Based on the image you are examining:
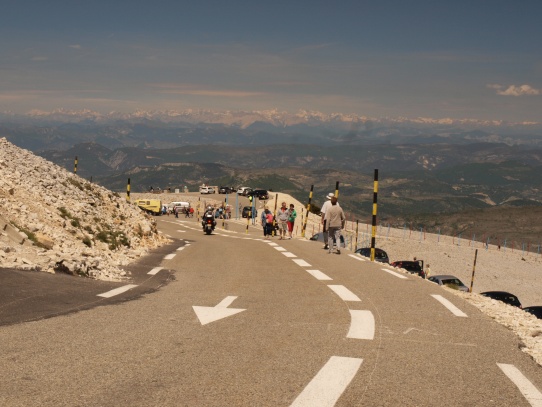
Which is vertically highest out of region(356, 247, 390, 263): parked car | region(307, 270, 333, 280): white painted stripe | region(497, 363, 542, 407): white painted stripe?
region(497, 363, 542, 407): white painted stripe

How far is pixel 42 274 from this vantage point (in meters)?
10.1

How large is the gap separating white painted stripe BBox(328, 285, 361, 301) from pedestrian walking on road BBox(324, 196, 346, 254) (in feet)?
25.1

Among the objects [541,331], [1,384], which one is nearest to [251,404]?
[1,384]

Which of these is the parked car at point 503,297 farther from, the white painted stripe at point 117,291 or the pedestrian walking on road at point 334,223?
the white painted stripe at point 117,291

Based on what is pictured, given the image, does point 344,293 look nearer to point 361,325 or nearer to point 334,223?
point 361,325

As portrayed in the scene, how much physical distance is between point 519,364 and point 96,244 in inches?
533

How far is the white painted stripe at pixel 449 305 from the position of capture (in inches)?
333

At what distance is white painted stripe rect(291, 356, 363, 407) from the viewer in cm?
438

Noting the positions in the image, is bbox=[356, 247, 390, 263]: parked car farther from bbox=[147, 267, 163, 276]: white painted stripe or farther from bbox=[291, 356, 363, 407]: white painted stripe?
bbox=[291, 356, 363, 407]: white painted stripe

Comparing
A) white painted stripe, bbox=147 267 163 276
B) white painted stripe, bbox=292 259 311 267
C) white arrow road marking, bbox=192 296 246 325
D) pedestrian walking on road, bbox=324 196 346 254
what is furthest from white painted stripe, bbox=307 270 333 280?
pedestrian walking on road, bbox=324 196 346 254

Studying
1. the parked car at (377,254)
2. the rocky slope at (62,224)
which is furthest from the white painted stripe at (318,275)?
the parked car at (377,254)

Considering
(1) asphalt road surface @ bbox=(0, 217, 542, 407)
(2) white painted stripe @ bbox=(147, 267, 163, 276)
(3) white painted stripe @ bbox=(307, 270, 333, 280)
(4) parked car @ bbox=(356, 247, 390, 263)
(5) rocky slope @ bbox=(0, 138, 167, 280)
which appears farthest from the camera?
(4) parked car @ bbox=(356, 247, 390, 263)

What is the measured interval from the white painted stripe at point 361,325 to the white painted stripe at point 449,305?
1273 mm

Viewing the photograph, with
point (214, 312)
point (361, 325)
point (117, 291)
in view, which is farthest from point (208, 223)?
point (361, 325)
